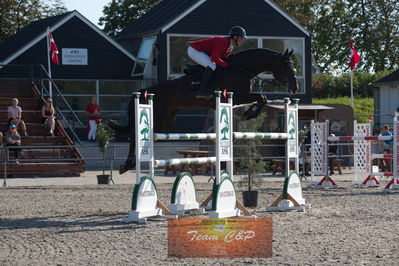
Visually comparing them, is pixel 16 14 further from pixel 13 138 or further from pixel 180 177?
pixel 180 177

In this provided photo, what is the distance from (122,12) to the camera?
5062cm

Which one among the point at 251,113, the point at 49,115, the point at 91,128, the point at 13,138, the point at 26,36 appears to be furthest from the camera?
the point at 26,36

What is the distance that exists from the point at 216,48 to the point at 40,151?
11639mm

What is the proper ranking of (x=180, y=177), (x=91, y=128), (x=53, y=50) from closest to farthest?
1. (x=180, y=177)
2. (x=91, y=128)
3. (x=53, y=50)

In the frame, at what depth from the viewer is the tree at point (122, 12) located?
49.7 metres

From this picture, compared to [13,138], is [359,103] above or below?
above

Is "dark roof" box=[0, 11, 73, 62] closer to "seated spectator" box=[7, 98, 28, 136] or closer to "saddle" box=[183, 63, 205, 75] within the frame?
"seated spectator" box=[7, 98, 28, 136]

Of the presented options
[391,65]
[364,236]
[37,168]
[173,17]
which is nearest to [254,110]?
[364,236]

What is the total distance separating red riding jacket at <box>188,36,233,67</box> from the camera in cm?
1221

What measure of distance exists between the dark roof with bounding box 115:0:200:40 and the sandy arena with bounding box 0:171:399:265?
15393 mm

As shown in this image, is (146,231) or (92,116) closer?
(146,231)

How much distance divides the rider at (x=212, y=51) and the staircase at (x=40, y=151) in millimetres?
9235

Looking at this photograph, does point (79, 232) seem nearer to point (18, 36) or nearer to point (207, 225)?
point (207, 225)

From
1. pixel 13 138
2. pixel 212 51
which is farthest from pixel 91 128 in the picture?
pixel 212 51
